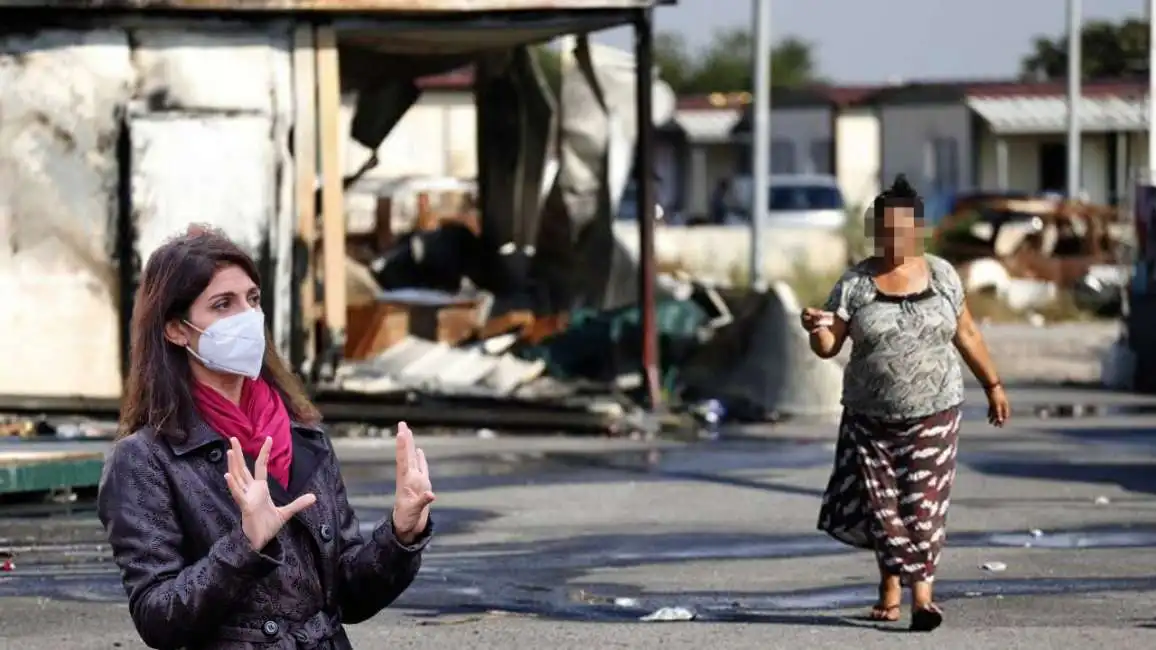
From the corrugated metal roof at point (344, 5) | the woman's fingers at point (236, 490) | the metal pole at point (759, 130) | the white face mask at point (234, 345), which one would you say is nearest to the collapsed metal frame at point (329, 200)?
the corrugated metal roof at point (344, 5)

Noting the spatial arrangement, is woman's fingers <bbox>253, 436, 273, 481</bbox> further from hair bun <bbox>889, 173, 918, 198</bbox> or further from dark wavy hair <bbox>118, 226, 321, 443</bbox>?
hair bun <bbox>889, 173, 918, 198</bbox>

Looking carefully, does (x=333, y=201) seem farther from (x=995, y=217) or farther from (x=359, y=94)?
(x=995, y=217)

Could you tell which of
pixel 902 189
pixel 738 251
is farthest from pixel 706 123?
pixel 902 189

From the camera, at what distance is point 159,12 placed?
51.0ft

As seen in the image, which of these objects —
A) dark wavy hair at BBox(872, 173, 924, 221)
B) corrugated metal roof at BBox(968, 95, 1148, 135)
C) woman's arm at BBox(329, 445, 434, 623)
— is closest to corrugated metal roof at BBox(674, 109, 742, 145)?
corrugated metal roof at BBox(968, 95, 1148, 135)

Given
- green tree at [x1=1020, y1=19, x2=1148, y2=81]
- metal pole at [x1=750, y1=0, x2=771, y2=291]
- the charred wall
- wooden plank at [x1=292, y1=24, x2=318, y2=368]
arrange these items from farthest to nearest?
green tree at [x1=1020, y1=19, x2=1148, y2=81]
metal pole at [x1=750, y1=0, x2=771, y2=291]
wooden plank at [x1=292, y1=24, x2=318, y2=368]
the charred wall

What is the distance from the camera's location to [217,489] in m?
4.00

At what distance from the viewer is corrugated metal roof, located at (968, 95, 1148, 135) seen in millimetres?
56062

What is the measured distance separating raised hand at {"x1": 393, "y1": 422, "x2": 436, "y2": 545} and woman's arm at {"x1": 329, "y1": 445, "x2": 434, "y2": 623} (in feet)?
0.07

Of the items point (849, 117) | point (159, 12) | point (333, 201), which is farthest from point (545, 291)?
point (849, 117)

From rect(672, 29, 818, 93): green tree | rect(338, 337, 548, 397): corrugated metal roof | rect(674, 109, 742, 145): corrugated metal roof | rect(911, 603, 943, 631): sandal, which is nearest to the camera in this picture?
rect(911, 603, 943, 631): sandal

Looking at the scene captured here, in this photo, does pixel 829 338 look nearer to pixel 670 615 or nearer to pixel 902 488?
pixel 902 488

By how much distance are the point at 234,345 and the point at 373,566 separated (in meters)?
0.48

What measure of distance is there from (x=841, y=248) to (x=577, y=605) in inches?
943
